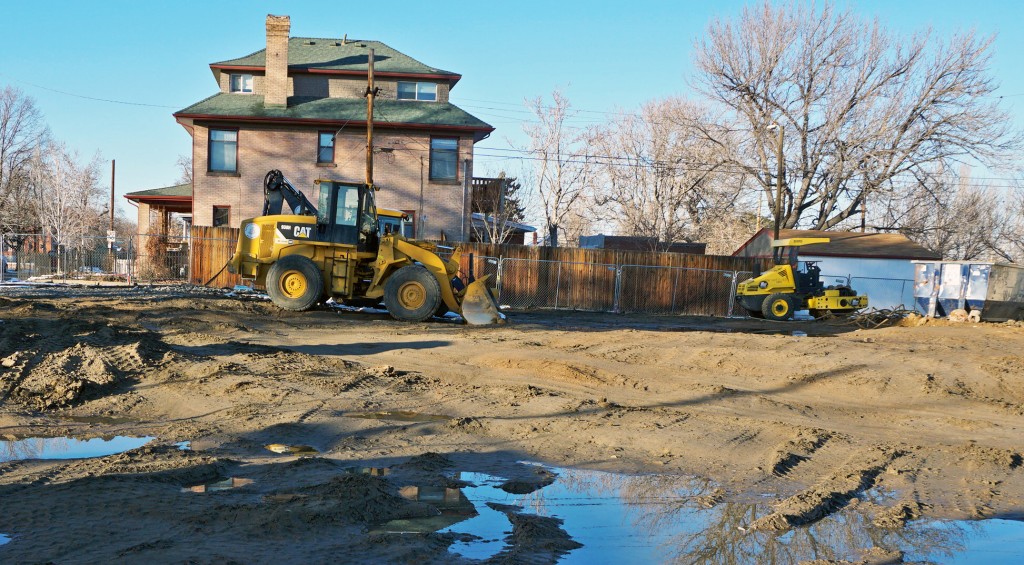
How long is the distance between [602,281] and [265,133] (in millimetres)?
→ 15036

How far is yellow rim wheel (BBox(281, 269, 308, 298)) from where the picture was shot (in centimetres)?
1869

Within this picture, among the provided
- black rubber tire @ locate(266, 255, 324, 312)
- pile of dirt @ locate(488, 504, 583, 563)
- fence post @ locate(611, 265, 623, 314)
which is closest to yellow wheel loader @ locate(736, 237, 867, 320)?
fence post @ locate(611, 265, 623, 314)

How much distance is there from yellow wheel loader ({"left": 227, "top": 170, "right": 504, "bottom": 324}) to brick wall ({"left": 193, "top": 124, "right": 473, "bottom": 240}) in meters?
13.1

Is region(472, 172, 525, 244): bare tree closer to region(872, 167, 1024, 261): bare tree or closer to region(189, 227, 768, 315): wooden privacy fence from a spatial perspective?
region(189, 227, 768, 315): wooden privacy fence

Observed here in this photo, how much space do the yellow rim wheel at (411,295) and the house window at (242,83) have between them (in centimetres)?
2082

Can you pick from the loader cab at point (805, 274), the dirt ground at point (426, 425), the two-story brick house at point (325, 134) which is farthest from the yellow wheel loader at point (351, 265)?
the loader cab at point (805, 274)

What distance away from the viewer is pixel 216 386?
9.88m

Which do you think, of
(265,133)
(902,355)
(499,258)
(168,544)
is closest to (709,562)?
(168,544)

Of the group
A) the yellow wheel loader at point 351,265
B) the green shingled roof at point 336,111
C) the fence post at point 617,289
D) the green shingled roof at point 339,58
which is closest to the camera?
the yellow wheel loader at point 351,265

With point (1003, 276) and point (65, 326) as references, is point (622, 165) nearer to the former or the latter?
point (1003, 276)

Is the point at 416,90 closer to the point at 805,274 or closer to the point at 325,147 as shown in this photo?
the point at 325,147

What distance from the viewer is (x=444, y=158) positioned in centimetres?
3397

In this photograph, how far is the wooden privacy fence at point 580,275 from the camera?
28641 mm

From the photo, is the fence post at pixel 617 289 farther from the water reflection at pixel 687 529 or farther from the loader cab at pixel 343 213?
the water reflection at pixel 687 529
